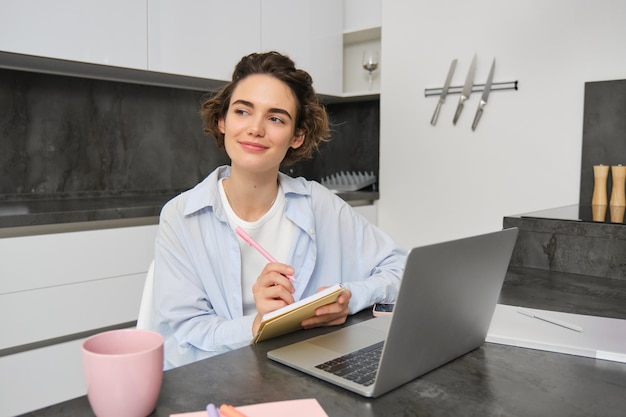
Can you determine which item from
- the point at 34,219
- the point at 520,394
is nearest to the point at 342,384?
the point at 520,394

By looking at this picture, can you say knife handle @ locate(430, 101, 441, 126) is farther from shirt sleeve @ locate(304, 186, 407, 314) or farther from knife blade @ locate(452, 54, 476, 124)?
shirt sleeve @ locate(304, 186, 407, 314)

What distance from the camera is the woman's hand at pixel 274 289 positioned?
2.90 feet

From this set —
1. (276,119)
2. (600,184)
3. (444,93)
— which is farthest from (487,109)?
(276,119)

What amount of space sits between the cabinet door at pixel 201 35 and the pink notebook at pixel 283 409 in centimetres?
187

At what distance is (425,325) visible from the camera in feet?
2.11

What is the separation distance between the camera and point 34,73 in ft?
7.18

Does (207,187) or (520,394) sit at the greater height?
(207,187)

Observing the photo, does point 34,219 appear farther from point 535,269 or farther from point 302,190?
point 535,269

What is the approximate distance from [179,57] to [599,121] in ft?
5.95

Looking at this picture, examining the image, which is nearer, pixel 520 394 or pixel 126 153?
pixel 520 394

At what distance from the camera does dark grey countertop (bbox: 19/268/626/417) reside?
60 cm

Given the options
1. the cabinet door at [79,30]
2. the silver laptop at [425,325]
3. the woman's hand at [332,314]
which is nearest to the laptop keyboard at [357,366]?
the silver laptop at [425,325]

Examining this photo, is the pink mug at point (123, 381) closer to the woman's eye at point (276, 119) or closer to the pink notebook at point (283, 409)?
the pink notebook at point (283, 409)

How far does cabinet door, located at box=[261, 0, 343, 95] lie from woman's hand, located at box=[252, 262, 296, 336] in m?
1.94
